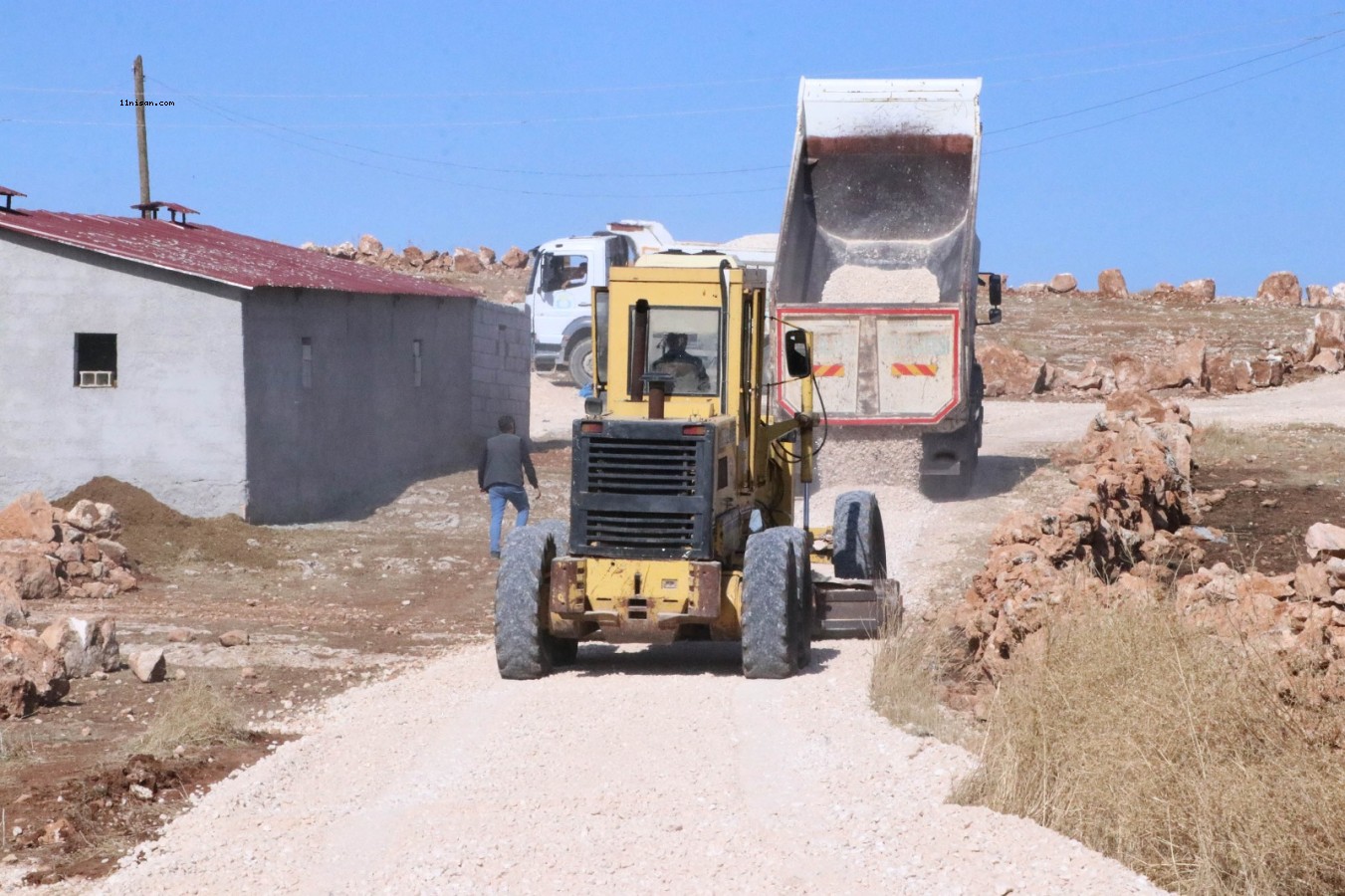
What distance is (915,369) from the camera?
1855cm

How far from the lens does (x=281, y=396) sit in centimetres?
2016

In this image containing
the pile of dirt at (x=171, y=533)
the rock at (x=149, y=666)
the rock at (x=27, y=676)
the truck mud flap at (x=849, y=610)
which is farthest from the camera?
the pile of dirt at (x=171, y=533)

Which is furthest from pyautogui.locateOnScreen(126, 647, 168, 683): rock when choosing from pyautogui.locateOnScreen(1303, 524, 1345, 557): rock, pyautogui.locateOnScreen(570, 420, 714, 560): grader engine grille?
pyautogui.locateOnScreen(1303, 524, 1345, 557): rock

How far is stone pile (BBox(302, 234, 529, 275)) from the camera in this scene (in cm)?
6475

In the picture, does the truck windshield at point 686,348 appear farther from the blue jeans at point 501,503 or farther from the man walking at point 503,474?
the blue jeans at point 501,503

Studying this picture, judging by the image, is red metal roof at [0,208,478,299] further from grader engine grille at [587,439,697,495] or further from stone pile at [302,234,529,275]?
stone pile at [302,234,529,275]

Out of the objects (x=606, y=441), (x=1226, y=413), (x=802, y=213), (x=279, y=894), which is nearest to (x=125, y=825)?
(x=279, y=894)

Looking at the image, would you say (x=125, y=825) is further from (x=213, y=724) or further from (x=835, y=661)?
(x=835, y=661)

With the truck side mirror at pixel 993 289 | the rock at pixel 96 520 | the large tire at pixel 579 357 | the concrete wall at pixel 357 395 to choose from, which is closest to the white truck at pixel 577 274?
the large tire at pixel 579 357

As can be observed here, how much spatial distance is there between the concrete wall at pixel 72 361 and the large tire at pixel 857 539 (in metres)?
9.17

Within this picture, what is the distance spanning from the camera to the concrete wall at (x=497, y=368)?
27.8 meters

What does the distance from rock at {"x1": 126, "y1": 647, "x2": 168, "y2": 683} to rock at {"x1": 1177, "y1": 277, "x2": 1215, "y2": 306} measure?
44.5m

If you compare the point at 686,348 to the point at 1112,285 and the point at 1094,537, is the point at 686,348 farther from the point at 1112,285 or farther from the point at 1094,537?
the point at 1112,285

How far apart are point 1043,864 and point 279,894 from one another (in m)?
2.97
